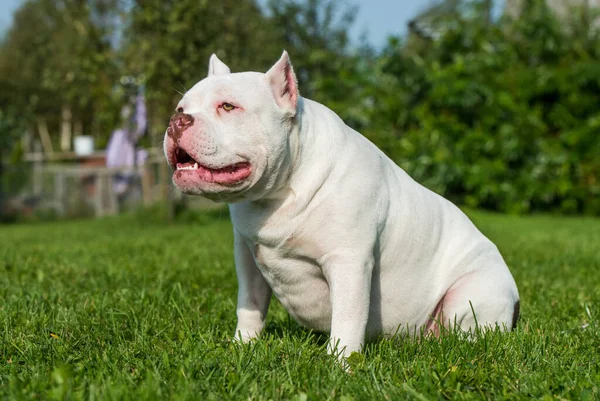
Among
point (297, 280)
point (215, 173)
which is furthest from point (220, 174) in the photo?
point (297, 280)

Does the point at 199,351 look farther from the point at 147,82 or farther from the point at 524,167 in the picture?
the point at 524,167

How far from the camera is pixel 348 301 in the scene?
2.58m

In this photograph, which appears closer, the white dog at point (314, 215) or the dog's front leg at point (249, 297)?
the white dog at point (314, 215)

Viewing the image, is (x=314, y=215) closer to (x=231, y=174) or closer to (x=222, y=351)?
(x=231, y=174)

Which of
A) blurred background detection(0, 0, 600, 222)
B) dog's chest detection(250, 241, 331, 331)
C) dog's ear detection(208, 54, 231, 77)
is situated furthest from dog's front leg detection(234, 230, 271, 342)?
blurred background detection(0, 0, 600, 222)

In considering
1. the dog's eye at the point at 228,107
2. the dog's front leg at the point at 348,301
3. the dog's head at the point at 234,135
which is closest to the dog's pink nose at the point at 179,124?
the dog's head at the point at 234,135

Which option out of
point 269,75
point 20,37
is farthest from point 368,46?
point 20,37

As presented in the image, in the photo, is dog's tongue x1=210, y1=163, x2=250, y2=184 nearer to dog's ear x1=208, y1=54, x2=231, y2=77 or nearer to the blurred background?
dog's ear x1=208, y1=54, x2=231, y2=77

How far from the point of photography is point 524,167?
1211cm

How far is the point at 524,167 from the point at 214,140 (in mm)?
10512

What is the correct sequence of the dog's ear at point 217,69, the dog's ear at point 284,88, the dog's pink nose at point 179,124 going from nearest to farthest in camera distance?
the dog's pink nose at point 179,124, the dog's ear at point 284,88, the dog's ear at point 217,69

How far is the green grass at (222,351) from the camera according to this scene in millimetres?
2168

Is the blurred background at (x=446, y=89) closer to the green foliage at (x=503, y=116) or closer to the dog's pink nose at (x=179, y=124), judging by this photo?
the green foliage at (x=503, y=116)

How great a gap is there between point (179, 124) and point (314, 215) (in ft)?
1.99
